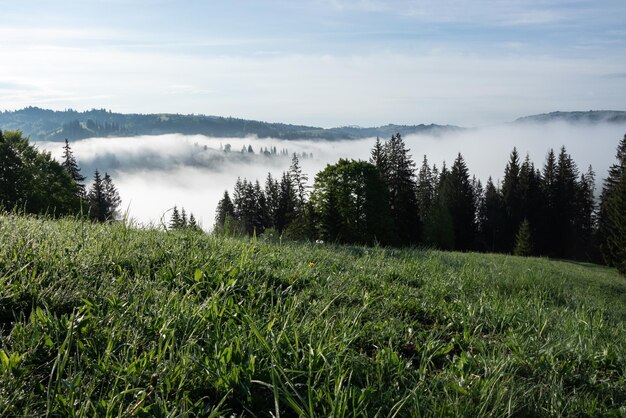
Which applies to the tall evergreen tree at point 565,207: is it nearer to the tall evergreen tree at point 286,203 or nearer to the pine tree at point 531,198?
the pine tree at point 531,198

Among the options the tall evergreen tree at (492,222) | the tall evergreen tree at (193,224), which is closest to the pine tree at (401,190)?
the tall evergreen tree at (492,222)

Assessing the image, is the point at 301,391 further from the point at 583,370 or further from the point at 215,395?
the point at 583,370

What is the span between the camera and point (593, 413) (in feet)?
8.73

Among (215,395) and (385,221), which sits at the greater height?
(215,395)

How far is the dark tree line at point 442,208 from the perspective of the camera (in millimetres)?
43719

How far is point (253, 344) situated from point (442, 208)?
61.3 meters

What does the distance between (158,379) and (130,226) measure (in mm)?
4289

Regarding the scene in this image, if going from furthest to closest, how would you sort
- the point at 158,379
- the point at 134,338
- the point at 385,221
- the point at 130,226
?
the point at 385,221 → the point at 130,226 → the point at 134,338 → the point at 158,379

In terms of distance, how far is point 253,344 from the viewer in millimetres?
2812

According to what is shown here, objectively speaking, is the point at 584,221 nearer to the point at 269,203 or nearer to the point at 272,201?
the point at 272,201

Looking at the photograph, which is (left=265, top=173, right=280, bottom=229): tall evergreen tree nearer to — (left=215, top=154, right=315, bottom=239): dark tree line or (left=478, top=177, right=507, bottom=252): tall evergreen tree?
(left=215, top=154, right=315, bottom=239): dark tree line

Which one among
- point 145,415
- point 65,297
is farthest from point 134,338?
point 65,297

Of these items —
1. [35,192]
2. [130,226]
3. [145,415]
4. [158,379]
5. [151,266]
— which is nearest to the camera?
[145,415]

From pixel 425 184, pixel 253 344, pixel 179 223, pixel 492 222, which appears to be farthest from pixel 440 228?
pixel 253 344
